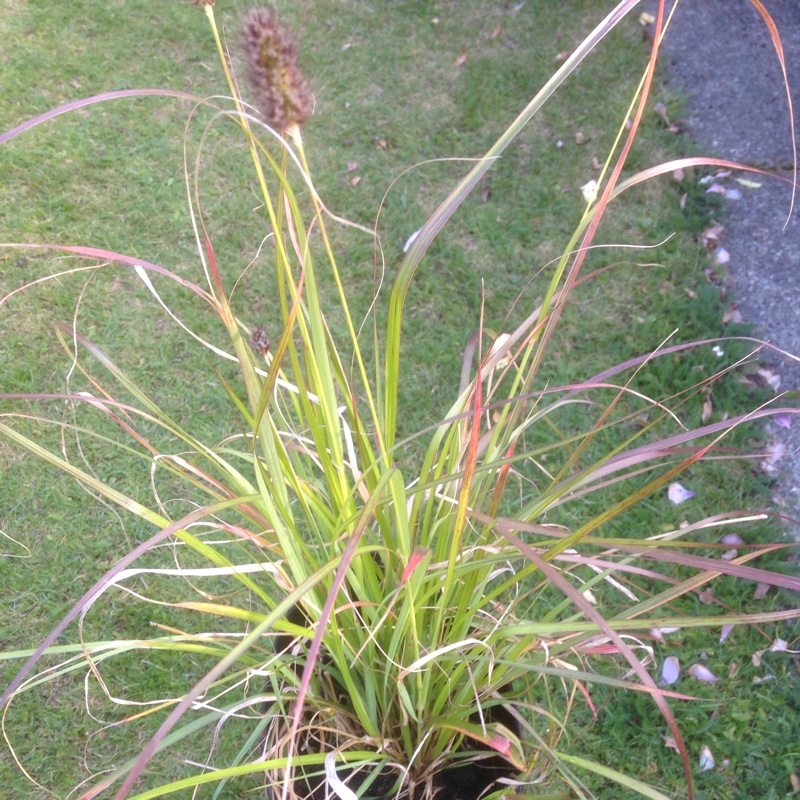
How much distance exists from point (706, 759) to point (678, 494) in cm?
71

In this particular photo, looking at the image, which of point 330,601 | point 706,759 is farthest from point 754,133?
point 330,601

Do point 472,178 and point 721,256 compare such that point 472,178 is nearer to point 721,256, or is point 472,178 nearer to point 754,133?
point 721,256

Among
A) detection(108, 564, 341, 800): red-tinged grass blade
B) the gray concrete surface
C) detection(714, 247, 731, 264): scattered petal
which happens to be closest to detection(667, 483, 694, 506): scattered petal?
the gray concrete surface

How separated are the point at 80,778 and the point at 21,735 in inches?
7.7

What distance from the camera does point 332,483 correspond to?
1.00 meters

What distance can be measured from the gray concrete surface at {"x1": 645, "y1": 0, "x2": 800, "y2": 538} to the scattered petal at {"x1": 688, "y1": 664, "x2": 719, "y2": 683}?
52 cm

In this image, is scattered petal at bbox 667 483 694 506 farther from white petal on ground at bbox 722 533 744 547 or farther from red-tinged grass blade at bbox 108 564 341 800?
red-tinged grass blade at bbox 108 564 341 800

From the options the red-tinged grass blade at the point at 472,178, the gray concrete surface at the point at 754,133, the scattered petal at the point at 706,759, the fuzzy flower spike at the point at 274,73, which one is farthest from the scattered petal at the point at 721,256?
the fuzzy flower spike at the point at 274,73

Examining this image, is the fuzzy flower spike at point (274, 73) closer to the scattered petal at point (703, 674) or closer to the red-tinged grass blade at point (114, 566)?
the red-tinged grass blade at point (114, 566)

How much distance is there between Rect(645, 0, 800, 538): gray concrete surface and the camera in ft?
7.61

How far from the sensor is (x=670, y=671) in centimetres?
178

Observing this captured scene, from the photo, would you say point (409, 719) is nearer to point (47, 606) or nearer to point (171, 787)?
point (171, 787)

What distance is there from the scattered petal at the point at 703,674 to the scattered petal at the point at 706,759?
0.16 meters

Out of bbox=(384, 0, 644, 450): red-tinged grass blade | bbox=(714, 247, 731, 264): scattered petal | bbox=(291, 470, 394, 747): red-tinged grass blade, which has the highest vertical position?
bbox=(384, 0, 644, 450): red-tinged grass blade
